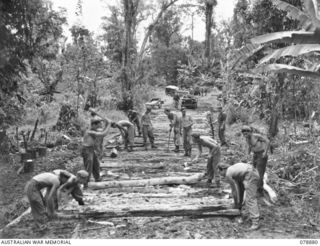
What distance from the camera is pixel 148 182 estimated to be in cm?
954

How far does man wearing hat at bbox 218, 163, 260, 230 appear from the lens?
672cm

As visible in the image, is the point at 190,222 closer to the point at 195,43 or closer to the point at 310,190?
the point at 310,190

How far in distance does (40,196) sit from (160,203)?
2250 mm

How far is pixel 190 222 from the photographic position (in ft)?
22.8

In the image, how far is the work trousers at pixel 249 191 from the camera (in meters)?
6.74

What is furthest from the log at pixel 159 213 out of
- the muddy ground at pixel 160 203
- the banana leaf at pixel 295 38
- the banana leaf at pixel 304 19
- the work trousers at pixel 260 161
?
the banana leaf at pixel 304 19

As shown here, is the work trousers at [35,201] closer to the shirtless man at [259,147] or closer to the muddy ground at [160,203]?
the muddy ground at [160,203]

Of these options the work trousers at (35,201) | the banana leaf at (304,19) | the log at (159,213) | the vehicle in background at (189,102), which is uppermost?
the banana leaf at (304,19)

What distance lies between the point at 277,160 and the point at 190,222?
14.7ft

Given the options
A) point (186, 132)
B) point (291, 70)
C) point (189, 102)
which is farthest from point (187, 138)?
point (189, 102)

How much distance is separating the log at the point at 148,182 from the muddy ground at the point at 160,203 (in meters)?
0.13

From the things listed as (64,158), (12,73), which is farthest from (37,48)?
(64,158)

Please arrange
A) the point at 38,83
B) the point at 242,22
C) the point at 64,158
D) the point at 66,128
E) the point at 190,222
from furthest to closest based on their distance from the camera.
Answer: the point at 38,83
the point at 66,128
the point at 242,22
the point at 64,158
the point at 190,222

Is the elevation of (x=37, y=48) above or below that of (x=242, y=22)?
below
